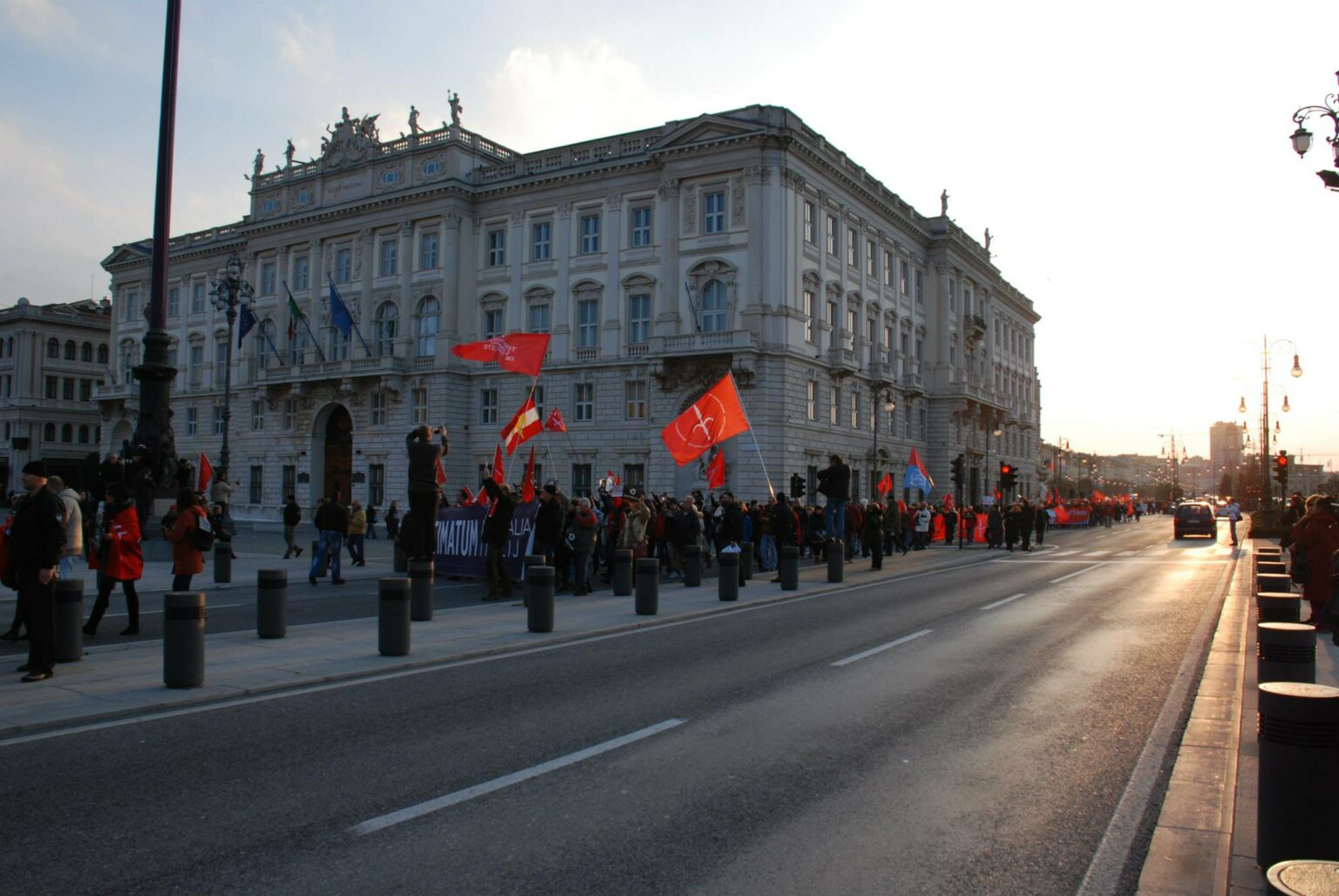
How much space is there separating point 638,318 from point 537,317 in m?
6.10

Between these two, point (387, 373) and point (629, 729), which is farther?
point (387, 373)

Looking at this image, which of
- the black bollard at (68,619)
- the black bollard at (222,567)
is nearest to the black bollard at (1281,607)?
the black bollard at (68,619)

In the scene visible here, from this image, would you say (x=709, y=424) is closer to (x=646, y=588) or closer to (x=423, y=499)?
(x=646, y=588)

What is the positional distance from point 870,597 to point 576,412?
32.7 m

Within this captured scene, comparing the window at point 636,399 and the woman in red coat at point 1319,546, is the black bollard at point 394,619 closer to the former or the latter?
the woman in red coat at point 1319,546

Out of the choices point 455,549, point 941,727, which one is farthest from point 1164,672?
point 455,549

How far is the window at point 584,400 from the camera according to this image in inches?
1940

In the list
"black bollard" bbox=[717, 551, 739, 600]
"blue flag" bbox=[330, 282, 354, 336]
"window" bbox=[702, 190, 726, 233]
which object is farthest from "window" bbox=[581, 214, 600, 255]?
"black bollard" bbox=[717, 551, 739, 600]

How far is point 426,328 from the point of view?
53.9 m

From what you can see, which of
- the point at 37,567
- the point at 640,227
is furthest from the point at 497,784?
the point at 640,227

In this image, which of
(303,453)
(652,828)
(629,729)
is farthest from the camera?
(303,453)

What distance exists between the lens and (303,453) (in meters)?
57.8

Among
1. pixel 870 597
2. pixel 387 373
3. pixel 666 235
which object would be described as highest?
pixel 666 235

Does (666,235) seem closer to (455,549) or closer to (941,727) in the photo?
(455,549)
